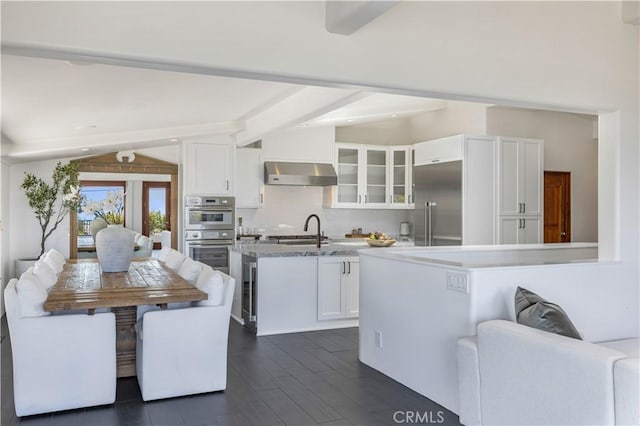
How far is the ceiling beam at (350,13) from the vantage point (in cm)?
262

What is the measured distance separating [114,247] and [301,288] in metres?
1.96

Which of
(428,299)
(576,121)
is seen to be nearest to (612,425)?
(428,299)

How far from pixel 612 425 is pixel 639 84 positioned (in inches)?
122

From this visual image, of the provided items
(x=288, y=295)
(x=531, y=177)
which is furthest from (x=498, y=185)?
(x=288, y=295)

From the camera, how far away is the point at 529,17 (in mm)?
3643

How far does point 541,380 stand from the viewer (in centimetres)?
239

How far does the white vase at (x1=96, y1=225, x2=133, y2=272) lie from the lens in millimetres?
4477

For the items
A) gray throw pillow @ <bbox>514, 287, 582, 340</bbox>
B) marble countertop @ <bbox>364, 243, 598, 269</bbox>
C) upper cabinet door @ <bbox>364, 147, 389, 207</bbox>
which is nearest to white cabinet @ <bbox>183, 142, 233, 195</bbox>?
upper cabinet door @ <bbox>364, 147, 389, 207</bbox>

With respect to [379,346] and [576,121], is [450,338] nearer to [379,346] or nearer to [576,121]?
[379,346]

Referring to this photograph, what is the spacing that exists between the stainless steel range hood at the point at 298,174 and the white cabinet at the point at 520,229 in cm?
267

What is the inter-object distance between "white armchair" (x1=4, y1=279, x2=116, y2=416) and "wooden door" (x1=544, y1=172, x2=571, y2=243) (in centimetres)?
667

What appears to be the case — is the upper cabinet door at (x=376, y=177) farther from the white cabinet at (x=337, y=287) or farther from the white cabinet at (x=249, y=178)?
the white cabinet at (x=337, y=287)

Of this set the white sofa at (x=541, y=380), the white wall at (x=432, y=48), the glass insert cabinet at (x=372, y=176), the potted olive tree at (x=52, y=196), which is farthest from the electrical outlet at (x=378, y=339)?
the potted olive tree at (x=52, y=196)

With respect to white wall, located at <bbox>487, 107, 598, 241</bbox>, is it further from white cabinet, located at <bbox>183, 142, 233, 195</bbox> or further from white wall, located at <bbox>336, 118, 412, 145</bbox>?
white cabinet, located at <bbox>183, 142, 233, 195</bbox>
